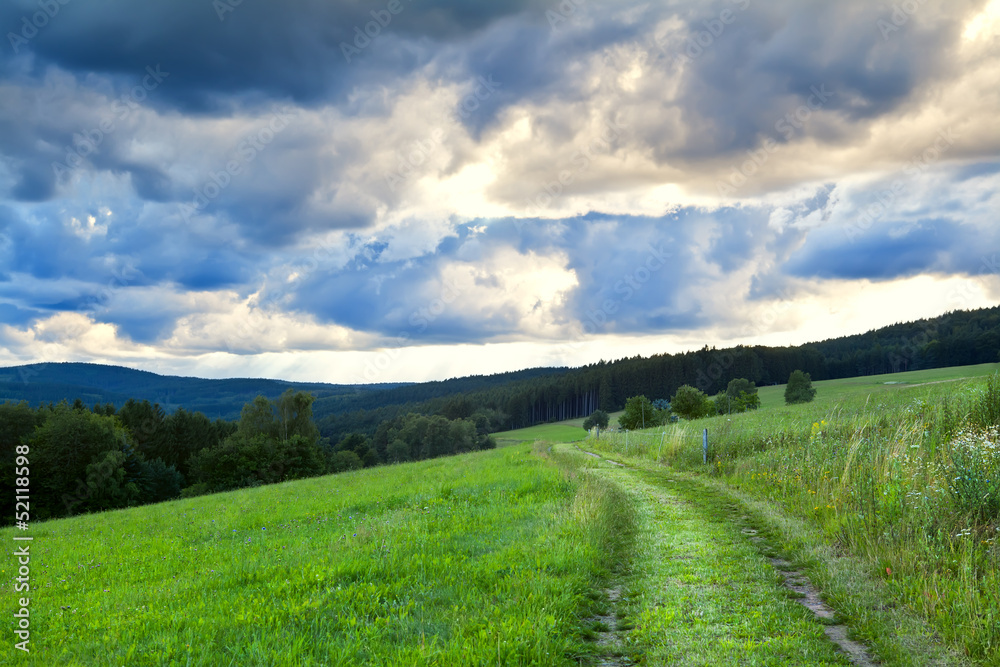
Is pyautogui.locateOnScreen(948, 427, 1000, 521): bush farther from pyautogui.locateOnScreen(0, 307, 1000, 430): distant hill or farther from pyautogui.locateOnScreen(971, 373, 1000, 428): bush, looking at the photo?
pyautogui.locateOnScreen(0, 307, 1000, 430): distant hill

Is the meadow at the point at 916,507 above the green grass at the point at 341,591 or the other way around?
above

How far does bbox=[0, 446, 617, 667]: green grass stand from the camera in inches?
233

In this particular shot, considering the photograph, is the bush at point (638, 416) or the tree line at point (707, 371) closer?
the bush at point (638, 416)

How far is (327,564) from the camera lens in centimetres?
865

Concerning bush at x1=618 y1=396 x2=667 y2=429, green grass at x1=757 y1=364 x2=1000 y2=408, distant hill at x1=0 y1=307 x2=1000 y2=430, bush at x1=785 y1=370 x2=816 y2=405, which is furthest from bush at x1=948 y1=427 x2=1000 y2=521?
distant hill at x1=0 y1=307 x2=1000 y2=430

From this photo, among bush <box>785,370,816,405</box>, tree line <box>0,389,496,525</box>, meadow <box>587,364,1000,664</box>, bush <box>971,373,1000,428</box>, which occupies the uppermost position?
bush <box>971,373,1000,428</box>

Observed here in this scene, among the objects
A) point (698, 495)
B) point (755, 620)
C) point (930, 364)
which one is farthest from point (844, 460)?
point (930, 364)

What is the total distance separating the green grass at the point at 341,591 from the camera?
591cm

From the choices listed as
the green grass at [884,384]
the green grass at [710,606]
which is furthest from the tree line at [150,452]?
the green grass at [884,384]

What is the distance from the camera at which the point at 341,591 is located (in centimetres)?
739


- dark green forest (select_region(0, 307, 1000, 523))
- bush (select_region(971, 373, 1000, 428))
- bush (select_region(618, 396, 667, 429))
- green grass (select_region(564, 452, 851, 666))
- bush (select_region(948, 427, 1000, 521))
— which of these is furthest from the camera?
bush (select_region(618, 396, 667, 429))

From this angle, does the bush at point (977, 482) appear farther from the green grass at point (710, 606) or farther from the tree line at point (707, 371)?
the tree line at point (707, 371)

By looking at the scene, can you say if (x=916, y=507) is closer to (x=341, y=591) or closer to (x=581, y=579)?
(x=581, y=579)

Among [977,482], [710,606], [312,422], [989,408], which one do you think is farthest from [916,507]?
[312,422]
